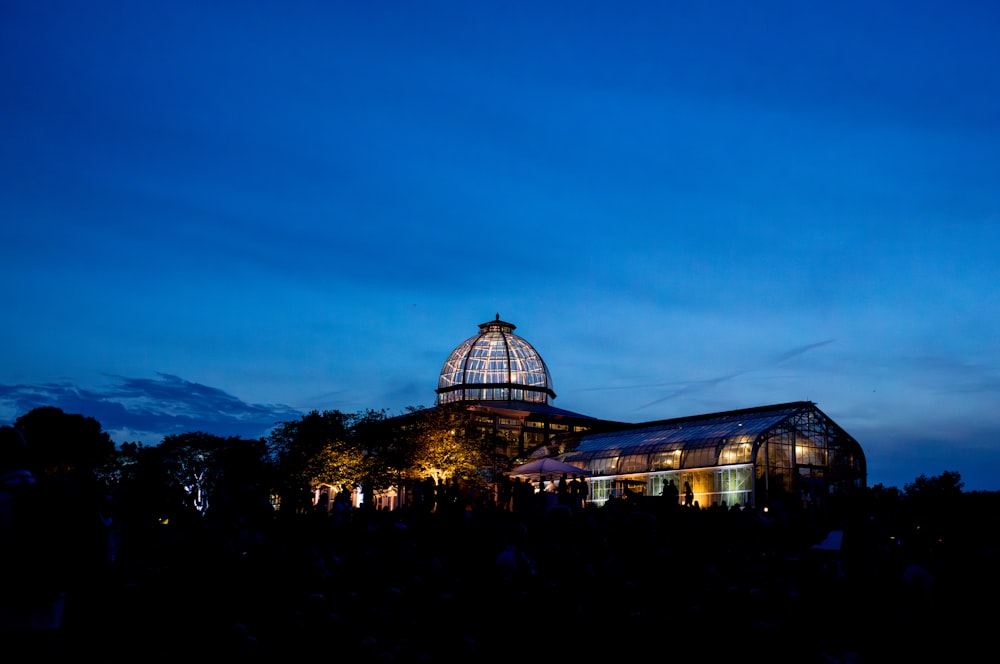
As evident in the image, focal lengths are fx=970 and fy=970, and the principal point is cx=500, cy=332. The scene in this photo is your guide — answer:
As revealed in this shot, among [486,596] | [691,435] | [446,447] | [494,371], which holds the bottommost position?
[486,596]

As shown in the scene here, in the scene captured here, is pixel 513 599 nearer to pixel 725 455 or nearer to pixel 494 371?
pixel 725 455

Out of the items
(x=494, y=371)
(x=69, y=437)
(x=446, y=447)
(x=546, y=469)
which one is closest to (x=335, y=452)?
(x=446, y=447)

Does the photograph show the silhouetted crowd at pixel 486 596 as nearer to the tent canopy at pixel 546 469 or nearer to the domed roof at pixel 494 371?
the tent canopy at pixel 546 469

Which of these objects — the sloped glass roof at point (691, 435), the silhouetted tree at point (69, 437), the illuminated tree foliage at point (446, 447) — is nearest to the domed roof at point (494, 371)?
the sloped glass roof at point (691, 435)

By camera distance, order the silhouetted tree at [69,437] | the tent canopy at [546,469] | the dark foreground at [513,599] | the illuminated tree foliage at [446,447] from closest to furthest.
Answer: the dark foreground at [513,599] < the tent canopy at [546,469] < the illuminated tree foliage at [446,447] < the silhouetted tree at [69,437]

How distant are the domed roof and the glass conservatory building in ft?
59.9

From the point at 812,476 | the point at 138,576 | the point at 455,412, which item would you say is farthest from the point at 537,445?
the point at 138,576

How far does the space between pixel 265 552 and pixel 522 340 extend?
5809cm

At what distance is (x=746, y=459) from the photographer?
4319 centimetres

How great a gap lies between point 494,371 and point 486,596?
5726 cm

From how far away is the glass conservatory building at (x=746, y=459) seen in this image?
43.5 meters

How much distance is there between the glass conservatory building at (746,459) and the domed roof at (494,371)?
18.3 metres

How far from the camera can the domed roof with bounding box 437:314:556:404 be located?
6850 centimetres

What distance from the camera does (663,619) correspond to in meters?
10.8
